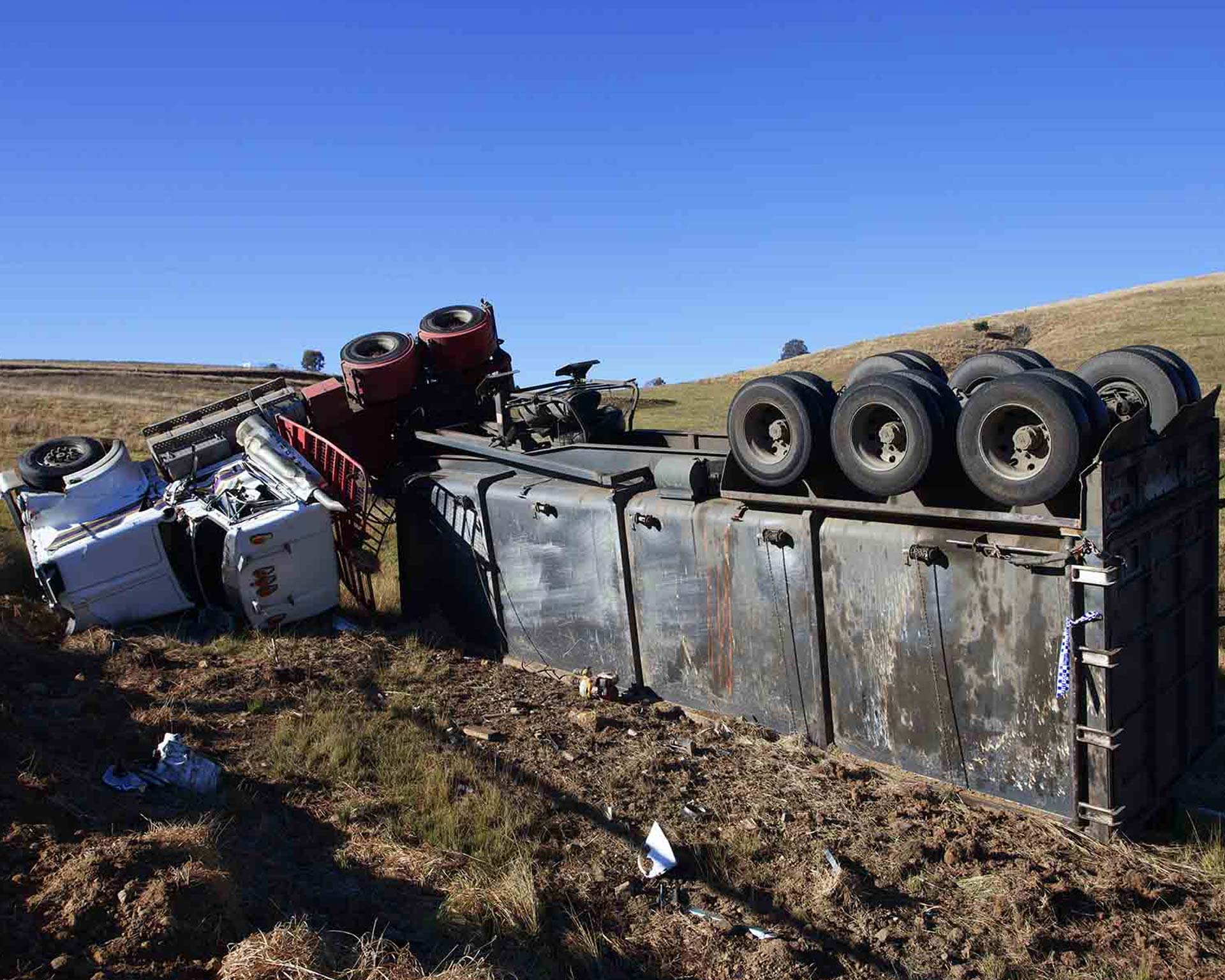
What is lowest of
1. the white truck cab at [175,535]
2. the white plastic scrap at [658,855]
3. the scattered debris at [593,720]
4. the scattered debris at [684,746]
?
the scattered debris at [684,746]

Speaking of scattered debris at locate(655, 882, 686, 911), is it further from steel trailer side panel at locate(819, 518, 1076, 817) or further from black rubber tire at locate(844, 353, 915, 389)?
black rubber tire at locate(844, 353, 915, 389)

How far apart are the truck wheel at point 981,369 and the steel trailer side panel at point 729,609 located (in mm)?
1543

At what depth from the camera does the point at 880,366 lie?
735 cm

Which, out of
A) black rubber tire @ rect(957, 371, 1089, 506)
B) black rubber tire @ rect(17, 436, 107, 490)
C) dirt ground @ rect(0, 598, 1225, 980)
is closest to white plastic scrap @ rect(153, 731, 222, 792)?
dirt ground @ rect(0, 598, 1225, 980)

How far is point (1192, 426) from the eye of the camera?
20.3 feet

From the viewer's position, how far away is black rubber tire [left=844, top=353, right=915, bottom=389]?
7215 millimetres

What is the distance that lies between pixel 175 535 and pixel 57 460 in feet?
5.17

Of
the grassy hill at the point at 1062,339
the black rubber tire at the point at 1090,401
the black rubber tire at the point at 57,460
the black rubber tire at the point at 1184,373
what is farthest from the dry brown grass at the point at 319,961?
the grassy hill at the point at 1062,339

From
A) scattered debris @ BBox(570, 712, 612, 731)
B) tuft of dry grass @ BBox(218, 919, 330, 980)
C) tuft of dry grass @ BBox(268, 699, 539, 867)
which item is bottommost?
scattered debris @ BBox(570, 712, 612, 731)

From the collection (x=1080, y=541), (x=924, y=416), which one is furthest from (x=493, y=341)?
(x=1080, y=541)

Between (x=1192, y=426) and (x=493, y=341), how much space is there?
713cm

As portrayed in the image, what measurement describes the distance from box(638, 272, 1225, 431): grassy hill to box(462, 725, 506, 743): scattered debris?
16569 mm

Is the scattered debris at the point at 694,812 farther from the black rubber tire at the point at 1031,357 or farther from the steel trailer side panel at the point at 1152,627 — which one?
the black rubber tire at the point at 1031,357

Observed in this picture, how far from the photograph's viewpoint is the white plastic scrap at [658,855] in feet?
17.4
